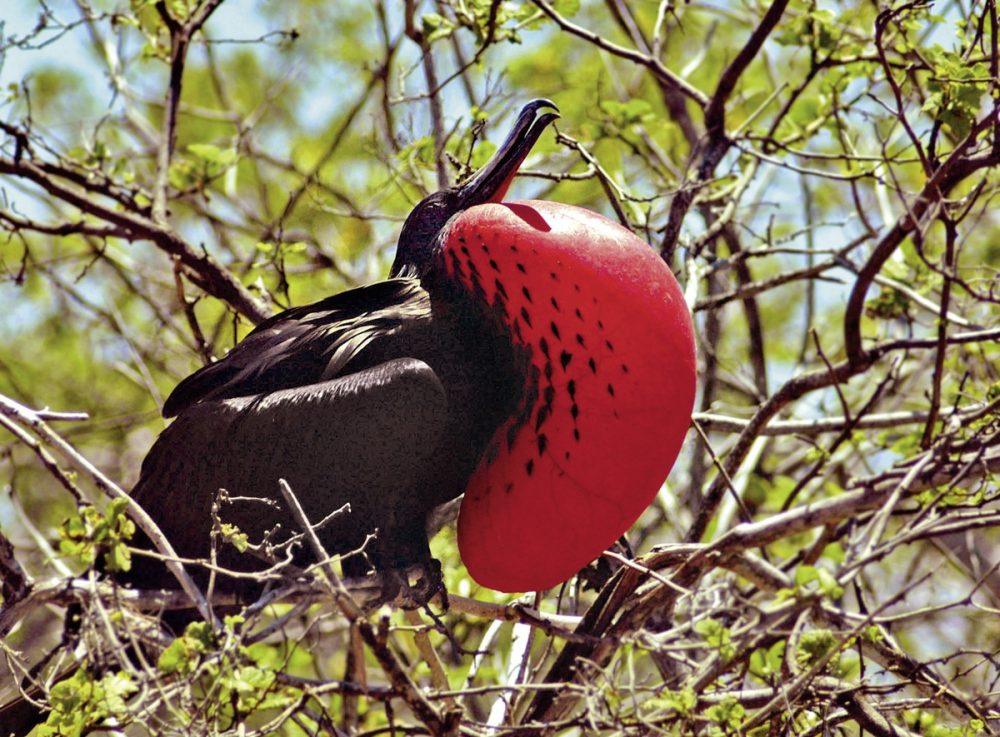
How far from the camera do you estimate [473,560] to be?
9.96 ft

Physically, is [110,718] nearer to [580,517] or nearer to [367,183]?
[580,517]

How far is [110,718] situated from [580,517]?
3.39 ft

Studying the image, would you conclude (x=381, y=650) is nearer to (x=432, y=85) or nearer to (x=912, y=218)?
(x=912, y=218)

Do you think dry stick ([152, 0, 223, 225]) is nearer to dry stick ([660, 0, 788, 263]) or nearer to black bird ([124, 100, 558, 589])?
black bird ([124, 100, 558, 589])

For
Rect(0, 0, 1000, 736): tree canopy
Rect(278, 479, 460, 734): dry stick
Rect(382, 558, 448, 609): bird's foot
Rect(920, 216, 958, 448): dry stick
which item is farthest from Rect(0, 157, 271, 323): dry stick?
Rect(920, 216, 958, 448): dry stick

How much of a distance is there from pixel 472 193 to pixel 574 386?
817 millimetres

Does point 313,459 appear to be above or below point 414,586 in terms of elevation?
above

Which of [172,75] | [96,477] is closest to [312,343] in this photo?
[96,477]

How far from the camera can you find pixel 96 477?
2377mm

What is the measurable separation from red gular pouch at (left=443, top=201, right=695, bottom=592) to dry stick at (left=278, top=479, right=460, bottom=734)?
573 millimetres

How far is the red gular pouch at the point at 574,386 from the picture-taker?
2.73 m

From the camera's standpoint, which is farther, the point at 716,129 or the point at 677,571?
the point at 716,129

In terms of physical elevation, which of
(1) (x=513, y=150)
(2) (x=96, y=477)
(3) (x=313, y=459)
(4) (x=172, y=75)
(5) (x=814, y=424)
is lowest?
(5) (x=814, y=424)

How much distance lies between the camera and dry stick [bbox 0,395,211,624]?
2357 mm
